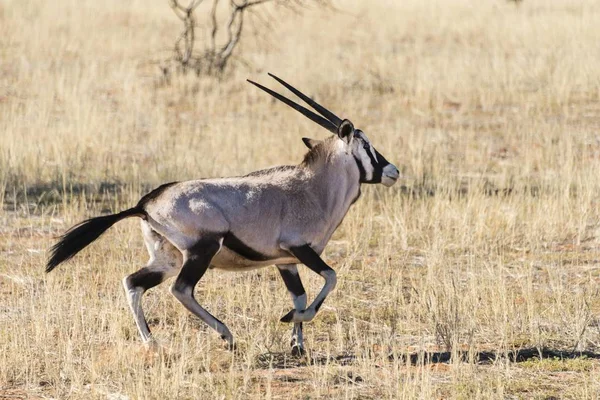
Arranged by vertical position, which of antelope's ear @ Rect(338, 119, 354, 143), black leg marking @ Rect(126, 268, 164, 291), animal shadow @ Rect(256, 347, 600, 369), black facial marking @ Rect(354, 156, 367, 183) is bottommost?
animal shadow @ Rect(256, 347, 600, 369)

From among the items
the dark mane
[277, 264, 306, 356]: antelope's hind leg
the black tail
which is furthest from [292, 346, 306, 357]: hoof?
the black tail

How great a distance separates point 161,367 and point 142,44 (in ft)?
58.5

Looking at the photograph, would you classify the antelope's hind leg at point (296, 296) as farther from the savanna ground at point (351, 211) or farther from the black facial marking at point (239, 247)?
the black facial marking at point (239, 247)

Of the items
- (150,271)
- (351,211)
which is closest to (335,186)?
(150,271)

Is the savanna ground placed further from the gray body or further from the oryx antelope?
the gray body

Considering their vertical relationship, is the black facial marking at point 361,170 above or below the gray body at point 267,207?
above

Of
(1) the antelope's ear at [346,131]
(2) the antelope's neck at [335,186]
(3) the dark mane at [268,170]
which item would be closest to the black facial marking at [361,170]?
(2) the antelope's neck at [335,186]

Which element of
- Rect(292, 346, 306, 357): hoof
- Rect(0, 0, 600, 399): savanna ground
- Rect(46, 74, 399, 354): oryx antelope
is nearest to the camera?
Answer: Rect(0, 0, 600, 399): savanna ground

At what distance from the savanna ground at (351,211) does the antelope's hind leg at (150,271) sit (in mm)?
231

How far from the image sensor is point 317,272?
691cm

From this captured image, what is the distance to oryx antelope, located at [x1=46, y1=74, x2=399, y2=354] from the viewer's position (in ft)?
22.1

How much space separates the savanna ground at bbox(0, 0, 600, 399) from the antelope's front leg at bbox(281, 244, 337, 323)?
0.30 m

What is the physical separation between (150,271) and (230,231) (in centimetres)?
54

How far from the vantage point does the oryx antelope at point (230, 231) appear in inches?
266
